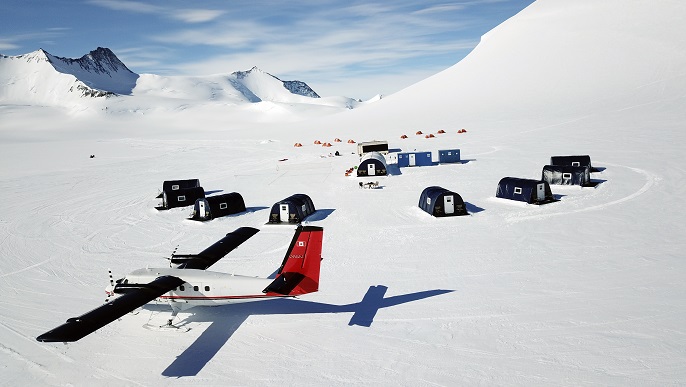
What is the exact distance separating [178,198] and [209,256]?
22.4 metres

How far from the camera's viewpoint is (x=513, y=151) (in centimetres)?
6556

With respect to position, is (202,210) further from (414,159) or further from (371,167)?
(414,159)

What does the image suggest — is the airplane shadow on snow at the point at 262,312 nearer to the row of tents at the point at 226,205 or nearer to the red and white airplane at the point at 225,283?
the red and white airplane at the point at 225,283

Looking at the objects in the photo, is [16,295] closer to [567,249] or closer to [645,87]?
[567,249]

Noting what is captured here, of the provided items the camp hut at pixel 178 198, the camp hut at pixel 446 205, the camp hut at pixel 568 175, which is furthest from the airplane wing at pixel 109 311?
the camp hut at pixel 568 175

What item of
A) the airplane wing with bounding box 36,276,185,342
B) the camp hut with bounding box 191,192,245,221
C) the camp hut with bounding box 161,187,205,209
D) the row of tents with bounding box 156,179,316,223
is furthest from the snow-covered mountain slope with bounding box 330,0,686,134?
the airplane wing with bounding box 36,276,185,342

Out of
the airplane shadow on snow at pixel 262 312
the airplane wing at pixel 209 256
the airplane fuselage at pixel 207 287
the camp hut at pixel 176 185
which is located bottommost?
the airplane shadow on snow at pixel 262 312

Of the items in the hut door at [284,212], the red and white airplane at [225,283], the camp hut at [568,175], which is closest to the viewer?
the red and white airplane at [225,283]

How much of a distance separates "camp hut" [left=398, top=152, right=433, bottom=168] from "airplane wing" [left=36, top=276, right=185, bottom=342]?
43291mm

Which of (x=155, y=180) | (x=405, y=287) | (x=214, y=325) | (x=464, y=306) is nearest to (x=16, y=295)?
(x=214, y=325)

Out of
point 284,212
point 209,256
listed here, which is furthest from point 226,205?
point 209,256

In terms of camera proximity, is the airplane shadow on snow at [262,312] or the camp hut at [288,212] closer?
the airplane shadow on snow at [262,312]

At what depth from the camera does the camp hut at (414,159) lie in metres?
59.2

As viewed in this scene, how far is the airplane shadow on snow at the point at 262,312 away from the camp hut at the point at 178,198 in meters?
23.4
